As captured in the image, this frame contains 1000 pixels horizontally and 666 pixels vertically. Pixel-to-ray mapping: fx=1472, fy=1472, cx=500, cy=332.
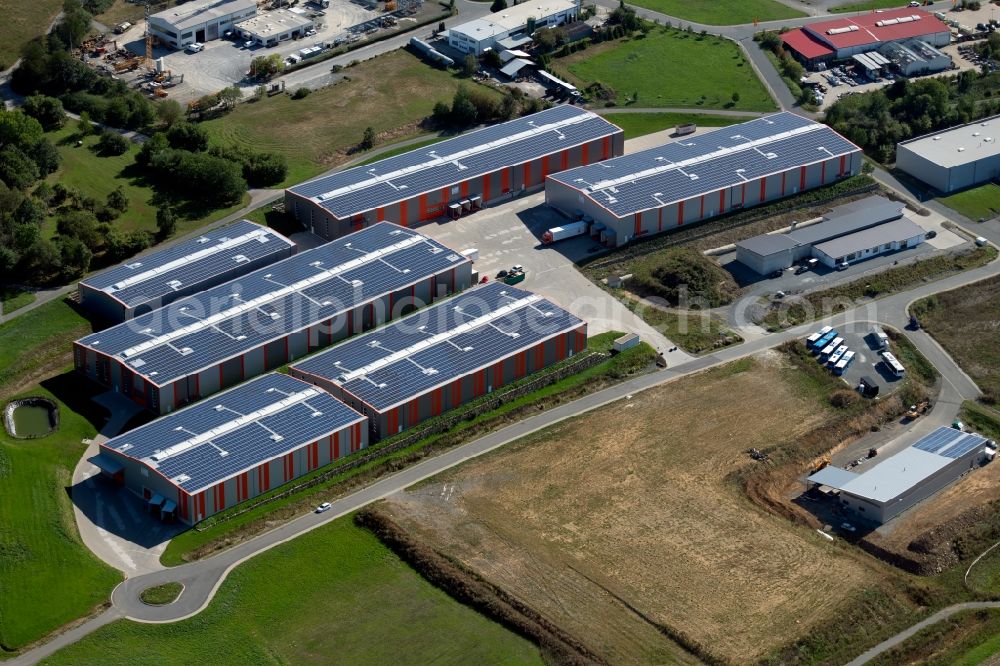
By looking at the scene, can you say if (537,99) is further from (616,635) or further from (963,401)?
(616,635)

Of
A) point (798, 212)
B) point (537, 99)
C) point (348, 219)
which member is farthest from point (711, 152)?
point (348, 219)

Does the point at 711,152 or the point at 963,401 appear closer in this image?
the point at 963,401

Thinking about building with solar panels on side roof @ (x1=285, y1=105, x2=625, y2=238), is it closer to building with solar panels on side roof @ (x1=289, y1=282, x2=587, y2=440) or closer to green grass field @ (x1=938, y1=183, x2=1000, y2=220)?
building with solar panels on side roof @ (x1=289, y1=282, x2=587, y2=440)

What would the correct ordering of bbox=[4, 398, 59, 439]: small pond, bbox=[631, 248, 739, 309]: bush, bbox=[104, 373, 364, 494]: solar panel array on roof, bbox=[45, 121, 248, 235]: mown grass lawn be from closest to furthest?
1. bbox=[104, 373, 364, 494]: solar panel array on roof
2. bbox=[4, 398, 59, 439]: small pond
3. bbox=[631, 248, 739, 309]: bush
4. bbox=[45, 121, 248, 235]: mown grass lawn

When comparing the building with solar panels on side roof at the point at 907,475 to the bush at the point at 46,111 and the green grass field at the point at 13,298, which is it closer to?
the green grass field at the point at 13,298

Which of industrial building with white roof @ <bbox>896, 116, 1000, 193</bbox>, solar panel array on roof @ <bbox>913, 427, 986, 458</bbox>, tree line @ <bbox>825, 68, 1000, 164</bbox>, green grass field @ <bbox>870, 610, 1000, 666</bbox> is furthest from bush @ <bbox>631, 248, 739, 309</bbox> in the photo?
green grass field @ <bbox>870, 610, 1000, 666</bbox>
